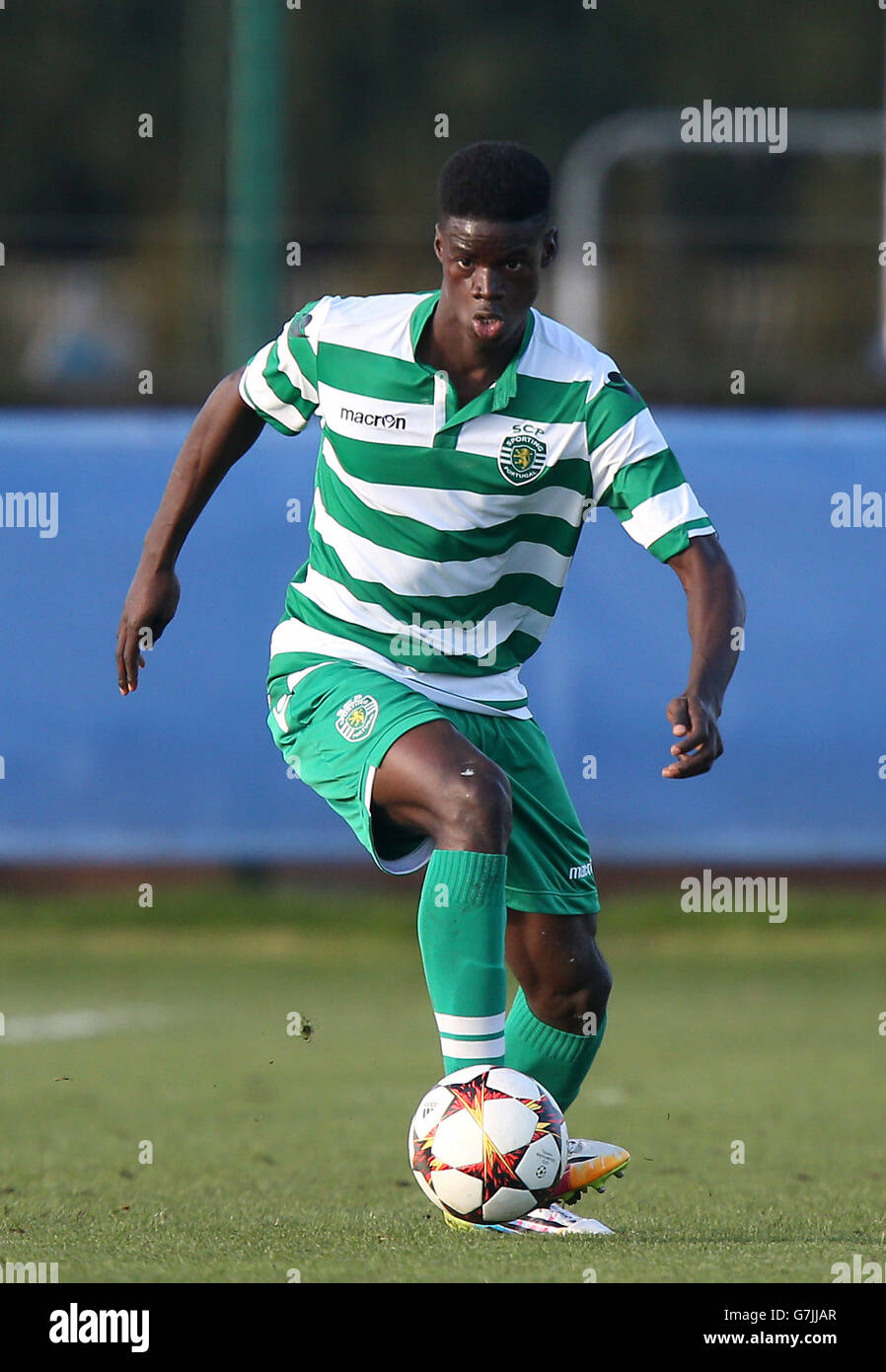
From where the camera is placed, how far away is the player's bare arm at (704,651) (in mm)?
4258

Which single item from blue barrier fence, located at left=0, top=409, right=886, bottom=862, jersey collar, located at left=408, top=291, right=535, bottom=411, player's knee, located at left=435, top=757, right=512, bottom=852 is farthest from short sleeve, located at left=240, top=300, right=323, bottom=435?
blue barrier fence, located at left=0, top=409, right=886, bottom=862

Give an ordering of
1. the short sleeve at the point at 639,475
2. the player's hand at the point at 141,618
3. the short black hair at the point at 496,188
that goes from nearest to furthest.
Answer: the short black hair at the point at 496,188 → the short sleeve at the point at 639,475 → the player's hand at the point at 141,618

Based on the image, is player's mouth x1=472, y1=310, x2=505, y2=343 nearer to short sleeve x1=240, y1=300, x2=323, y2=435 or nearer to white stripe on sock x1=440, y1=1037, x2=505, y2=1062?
short sleeve x1=240, y1=300, x2=323, y2=435

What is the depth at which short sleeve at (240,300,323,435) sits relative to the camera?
4965 mm

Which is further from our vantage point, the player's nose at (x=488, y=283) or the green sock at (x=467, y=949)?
the player's nose at (x=488, y=283)

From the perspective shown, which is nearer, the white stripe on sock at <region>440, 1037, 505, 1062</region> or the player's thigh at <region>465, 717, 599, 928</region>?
the white stripe on sock at <region>440, 1037, 505, 1062</region>

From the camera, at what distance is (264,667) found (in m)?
10.6

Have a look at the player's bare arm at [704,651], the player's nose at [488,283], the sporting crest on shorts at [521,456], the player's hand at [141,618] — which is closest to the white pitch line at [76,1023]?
the player's hand at [141,618]

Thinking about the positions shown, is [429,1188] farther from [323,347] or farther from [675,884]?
[675,884]

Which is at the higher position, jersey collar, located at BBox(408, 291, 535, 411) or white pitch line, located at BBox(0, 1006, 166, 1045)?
jersey collar, located at BBox(408, 291, 535, 411)

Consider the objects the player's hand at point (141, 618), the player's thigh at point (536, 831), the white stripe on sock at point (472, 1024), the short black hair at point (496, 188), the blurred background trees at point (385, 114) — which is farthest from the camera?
the blurred background trees at point (385, 114)

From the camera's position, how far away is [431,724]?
4.51 metres

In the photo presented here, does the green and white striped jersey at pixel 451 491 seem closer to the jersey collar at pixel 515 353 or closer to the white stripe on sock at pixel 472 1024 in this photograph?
the jersey collar at pixel 515 353

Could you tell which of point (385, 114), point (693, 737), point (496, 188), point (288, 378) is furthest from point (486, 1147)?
point (385, 114)
